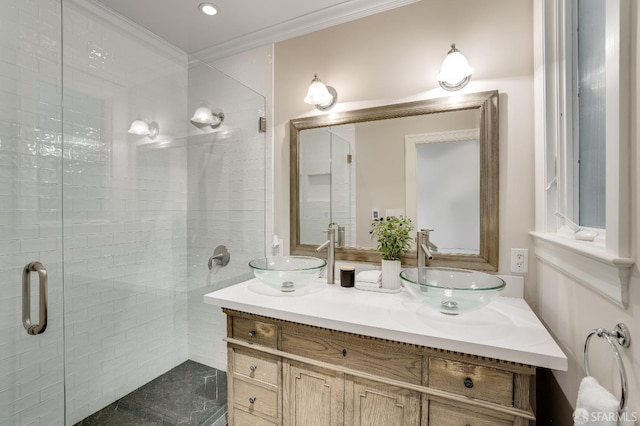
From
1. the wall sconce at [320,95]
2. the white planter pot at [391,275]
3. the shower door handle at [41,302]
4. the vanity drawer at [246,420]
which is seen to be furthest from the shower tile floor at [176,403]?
the wall sconce at [320,95]

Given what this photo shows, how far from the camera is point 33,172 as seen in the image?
1446mm

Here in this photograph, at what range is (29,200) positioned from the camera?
1457 millimetres

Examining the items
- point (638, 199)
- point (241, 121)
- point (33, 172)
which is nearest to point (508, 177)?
point (638, 199)

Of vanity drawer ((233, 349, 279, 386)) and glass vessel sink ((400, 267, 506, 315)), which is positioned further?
vanity drawer ((233, 349, 279, 386))

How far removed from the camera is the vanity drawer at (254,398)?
137cm

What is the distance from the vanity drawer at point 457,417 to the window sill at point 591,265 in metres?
0.52

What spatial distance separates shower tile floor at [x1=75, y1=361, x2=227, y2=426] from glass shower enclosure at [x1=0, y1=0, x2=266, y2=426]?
0.07 metres

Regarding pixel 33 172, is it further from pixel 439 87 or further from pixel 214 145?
pixel 439 87

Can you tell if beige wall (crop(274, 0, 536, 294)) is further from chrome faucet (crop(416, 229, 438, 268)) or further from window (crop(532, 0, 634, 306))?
chrome faucet (crop(416, 229, 438, 268))

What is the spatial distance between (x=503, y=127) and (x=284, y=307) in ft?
4.49

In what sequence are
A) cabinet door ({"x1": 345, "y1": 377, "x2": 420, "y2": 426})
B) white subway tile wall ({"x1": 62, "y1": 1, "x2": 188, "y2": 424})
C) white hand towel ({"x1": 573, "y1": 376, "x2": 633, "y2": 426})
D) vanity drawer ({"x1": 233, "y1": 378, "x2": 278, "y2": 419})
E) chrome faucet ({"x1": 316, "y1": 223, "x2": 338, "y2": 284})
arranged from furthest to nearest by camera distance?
chrome faucet ({"x1": 316, "y1": 223, "x2": 338, "y2": 284})
white subway tile wall ({"x1": 62, "y1": 1, "x2": 188, "y2": 424})
vanity drawer ({"x1": 233, "y1": 378, "x2": 278, "y2": 419})
cabinet door ({"x1": 345, "y1": 377, "x2": 420, "y2": 426})
white hand towel ({"x1": 573, "y1": 376, "x2": 633, "y2": 426})

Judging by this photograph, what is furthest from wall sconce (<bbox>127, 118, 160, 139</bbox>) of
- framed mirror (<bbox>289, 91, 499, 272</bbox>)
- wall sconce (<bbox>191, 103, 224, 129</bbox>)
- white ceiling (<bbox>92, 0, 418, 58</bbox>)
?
framed mirror (<bbox>289, 91, 499, 272</bbox>)

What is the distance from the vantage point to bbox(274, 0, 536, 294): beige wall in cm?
144

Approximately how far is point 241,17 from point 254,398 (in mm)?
2227
